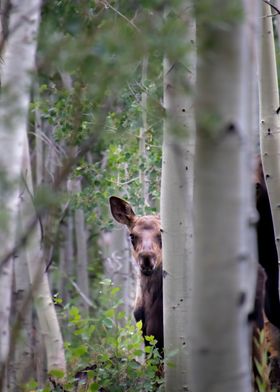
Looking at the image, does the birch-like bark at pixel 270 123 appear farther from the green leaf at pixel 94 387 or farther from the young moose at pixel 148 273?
the young moose at pixel 148 273

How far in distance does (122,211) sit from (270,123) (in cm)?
332

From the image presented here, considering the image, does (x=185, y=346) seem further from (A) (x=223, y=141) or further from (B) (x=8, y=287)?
(A) (x=223, y=141)

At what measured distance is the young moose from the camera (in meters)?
9.40

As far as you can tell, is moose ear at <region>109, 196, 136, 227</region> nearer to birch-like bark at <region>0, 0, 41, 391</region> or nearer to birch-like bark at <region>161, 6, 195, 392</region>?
birch-like bark at <region>161, 6, 195, 392</region>

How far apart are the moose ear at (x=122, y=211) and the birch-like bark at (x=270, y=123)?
10.2ft

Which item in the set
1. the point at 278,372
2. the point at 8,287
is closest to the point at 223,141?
the point at 8,287

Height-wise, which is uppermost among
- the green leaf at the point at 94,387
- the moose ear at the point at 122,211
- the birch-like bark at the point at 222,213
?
the moose ear at the point at 122,211

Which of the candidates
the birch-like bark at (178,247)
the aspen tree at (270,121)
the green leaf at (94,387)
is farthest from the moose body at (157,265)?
the green leaf at (94,387)

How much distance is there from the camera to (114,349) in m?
7.84

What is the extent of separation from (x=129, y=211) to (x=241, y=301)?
665 centimetres

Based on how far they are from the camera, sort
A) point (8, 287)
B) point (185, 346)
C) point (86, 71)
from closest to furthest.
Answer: point (86, 71) < point (8, 287) < point (185, 346)

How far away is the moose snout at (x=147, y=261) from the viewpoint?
9.18m

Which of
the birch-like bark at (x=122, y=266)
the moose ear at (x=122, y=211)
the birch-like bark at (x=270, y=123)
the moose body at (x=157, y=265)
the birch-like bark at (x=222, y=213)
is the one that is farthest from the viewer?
the birch-like bark at (x=122, y=266)

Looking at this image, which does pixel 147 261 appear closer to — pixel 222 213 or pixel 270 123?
pixel 270 123
